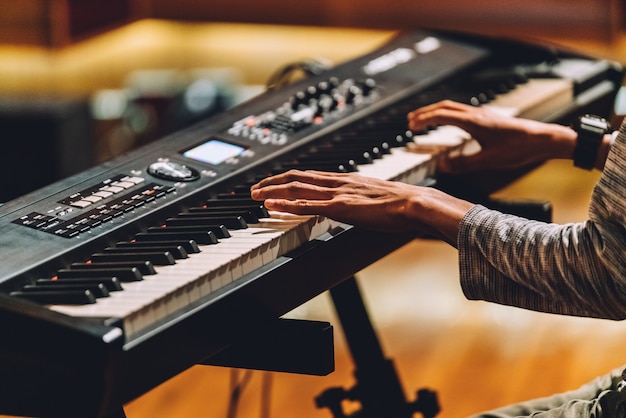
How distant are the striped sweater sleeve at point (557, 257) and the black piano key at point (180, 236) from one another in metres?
0.35

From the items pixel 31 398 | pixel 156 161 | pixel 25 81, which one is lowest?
pixel 25 81

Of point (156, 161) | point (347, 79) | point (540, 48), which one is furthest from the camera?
point (540, 48)

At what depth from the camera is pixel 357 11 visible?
4527 mm

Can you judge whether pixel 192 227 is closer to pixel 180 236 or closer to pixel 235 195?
pixel 180 236

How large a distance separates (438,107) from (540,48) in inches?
23.3

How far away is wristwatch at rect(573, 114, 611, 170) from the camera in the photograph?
1790 millimetres

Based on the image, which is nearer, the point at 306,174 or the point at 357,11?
the point at 306,174

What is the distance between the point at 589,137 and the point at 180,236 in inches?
34.8

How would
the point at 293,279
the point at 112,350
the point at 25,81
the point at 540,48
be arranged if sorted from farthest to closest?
1. the point at 25,81
2. the point at 540,48
3. the point at 293,279
4. the point at 112,350

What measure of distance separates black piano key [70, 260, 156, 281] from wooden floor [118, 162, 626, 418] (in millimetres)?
1137

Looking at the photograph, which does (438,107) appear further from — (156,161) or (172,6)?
(172,6)

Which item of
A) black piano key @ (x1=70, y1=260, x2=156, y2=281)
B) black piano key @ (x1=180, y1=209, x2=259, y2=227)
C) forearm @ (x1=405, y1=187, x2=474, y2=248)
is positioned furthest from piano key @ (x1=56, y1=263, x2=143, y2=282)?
forearm @ (x1=405, y1=187, x2=474, y2=248)

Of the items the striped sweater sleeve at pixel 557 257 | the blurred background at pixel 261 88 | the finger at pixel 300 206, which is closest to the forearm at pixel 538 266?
the striped sweater sleeve at pixel 557 257

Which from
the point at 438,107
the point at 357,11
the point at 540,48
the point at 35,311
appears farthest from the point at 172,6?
the point at 35,311
